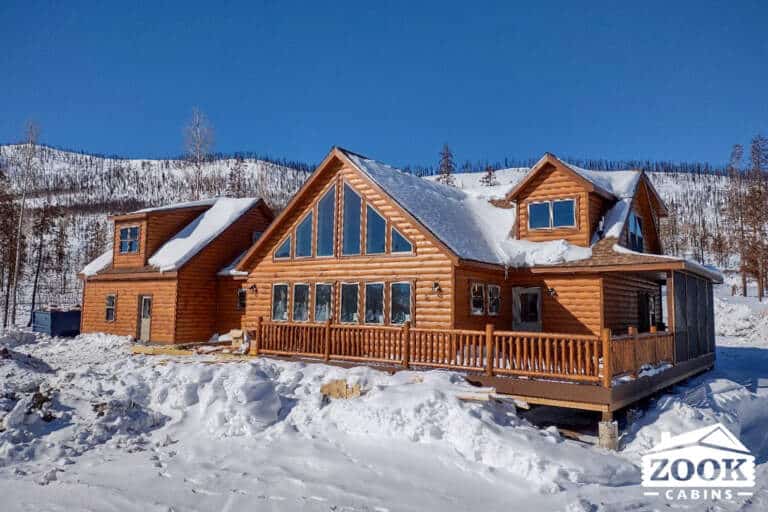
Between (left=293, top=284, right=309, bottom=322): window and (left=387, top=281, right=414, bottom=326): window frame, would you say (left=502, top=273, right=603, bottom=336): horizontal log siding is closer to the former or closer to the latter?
(left=387, top=281, right=414, bottom=326): window frame

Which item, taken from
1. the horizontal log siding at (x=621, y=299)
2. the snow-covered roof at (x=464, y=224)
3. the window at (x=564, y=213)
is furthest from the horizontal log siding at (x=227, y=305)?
the horizontal log siding at (x=621, y=299)

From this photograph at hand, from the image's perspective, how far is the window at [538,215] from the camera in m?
16.7

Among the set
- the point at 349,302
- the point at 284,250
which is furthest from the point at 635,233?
the point at 284,250

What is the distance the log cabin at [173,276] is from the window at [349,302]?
24.9ft

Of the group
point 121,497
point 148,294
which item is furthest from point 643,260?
point 148,294

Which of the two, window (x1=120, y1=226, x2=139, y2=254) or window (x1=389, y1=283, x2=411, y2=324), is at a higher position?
window (x1=120, y1=226, x2=139, y2=254)

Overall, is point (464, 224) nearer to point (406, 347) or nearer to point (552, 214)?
point (552, 214)

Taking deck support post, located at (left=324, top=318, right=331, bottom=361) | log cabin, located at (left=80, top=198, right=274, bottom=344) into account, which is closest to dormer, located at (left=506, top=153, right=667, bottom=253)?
deck support post, located at (left=324, top=318, right=331, bottom=361)

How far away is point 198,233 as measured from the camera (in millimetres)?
23969

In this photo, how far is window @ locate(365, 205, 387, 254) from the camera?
1559 centimetres

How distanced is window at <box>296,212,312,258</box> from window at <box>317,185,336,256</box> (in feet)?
1.17

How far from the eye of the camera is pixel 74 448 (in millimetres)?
8500

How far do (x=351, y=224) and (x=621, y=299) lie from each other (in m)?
8.60

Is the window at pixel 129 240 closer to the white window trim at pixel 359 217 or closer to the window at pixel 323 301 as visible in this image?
the window at pixel 323 301
